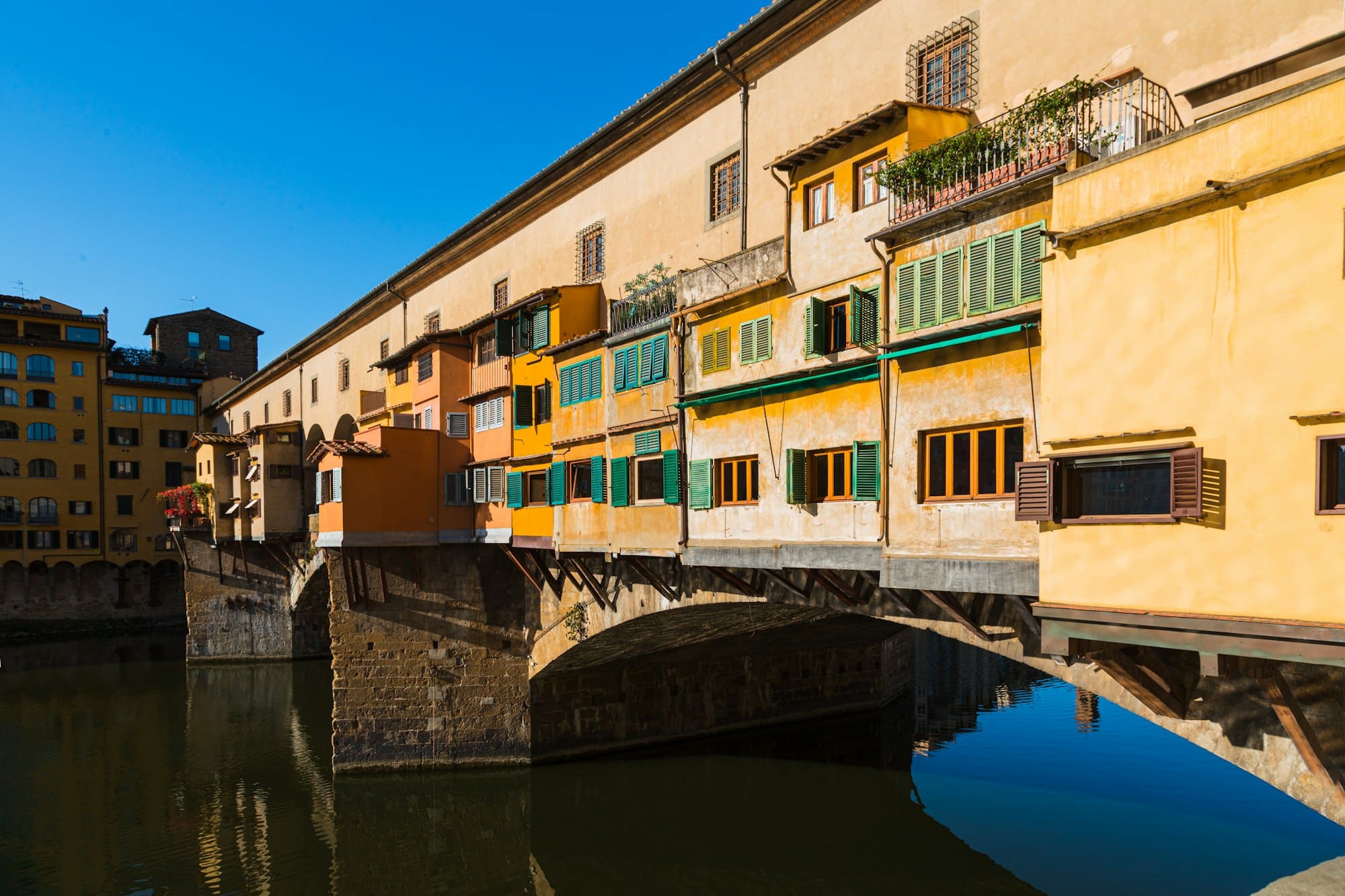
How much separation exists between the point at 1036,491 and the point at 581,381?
14454 mm

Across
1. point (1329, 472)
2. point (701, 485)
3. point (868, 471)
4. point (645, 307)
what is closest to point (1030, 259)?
point (868, 471)

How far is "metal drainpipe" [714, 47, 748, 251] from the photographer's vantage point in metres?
20.6

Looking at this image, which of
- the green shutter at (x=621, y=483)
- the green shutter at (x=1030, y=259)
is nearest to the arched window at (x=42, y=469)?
the green shutter at (x=621, y=483)

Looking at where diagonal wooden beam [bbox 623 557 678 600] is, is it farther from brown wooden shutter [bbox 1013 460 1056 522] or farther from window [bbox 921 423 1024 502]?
brown wooden shutter [bbox 1013 460 1056 522]

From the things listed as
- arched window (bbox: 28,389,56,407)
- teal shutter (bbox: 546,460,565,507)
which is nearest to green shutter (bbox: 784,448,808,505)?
teal shutter (bbox: 546,460,565,507)

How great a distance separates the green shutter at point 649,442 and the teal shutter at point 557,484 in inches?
146

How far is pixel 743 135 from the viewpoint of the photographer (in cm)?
2081

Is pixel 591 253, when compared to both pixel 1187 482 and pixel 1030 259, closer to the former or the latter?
pixel 1030 259

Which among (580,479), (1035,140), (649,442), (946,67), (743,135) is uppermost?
(743,135)

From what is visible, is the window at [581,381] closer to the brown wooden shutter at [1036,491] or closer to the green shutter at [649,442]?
the green shutter at [649,442]

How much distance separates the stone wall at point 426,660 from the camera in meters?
27.2

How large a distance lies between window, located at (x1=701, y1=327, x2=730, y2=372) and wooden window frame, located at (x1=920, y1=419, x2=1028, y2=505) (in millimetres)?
5307

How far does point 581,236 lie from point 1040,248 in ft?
56.8

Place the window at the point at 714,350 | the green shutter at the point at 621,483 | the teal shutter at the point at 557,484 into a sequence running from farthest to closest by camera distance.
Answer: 1. the teal shutter at the point at 557,484
2. the green shutter at the point at 621,483
3. the window at the point at 714,350
